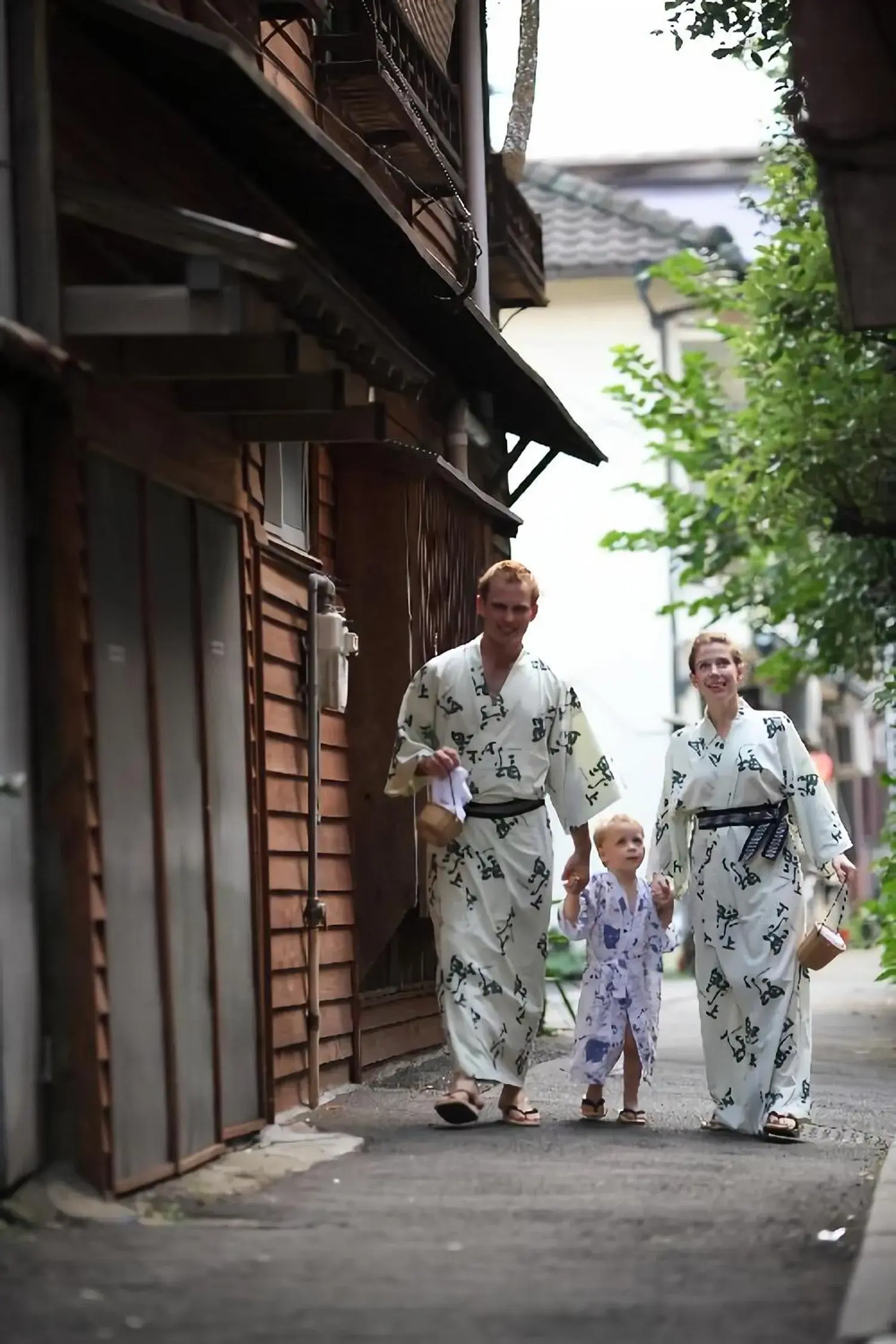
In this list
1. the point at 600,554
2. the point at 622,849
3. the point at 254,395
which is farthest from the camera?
the point at 600,554

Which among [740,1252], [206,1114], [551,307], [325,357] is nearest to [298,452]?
[325,357]

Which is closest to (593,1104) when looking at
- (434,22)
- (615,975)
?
(615,975)

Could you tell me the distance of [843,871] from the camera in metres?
8.73

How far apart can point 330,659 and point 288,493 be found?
0.74m

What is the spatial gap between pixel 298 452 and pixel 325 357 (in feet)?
8.66

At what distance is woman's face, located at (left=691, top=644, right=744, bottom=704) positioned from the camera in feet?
29.6

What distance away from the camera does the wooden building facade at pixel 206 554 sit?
6.46 metres

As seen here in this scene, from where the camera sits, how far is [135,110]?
24.5 feet

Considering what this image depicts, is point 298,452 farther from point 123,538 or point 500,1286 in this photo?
point 500,1286

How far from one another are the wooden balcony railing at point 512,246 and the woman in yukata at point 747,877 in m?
6.99

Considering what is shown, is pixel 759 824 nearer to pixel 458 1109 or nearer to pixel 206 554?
pixel 458 1109

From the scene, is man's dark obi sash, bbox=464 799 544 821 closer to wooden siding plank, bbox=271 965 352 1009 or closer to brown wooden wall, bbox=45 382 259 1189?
wooden siding plank, bbox=271 965 352 1009

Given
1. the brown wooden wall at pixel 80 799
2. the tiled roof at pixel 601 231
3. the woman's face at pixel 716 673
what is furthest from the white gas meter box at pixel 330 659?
the tiled roof at pixel 601 231

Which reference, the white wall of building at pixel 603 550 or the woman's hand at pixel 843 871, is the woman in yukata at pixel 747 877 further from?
the white wall of building at pixel 603 550
